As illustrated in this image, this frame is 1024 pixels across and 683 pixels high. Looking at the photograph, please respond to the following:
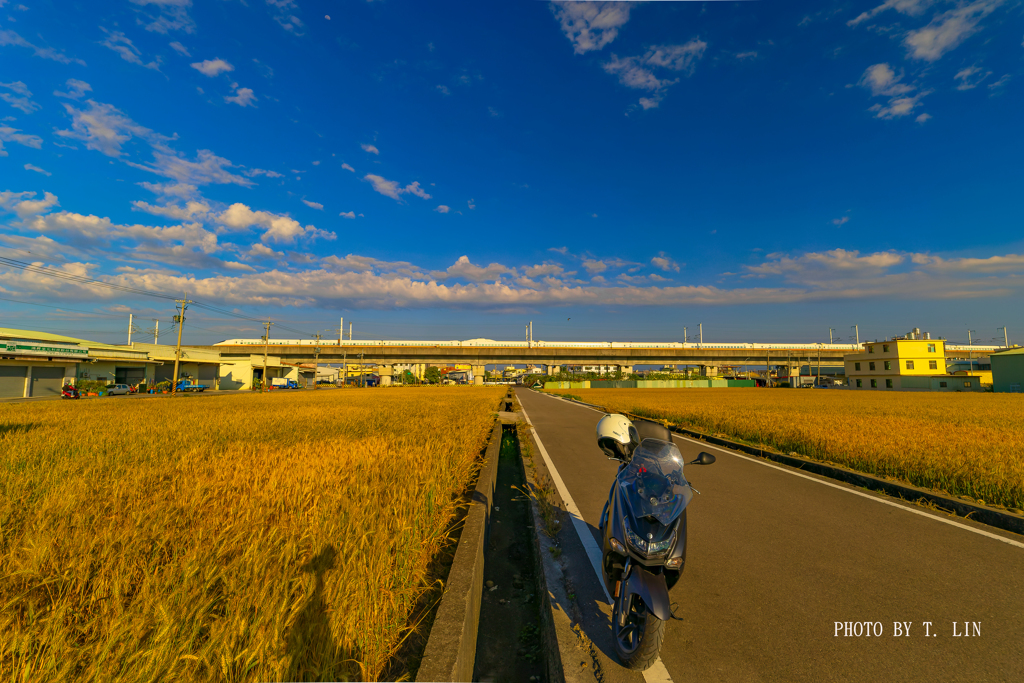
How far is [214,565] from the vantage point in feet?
8.71

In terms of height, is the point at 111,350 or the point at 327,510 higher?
the point at 111,350

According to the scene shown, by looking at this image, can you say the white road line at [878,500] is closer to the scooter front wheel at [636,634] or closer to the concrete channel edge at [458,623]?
the scooter front wheel at [636,634]

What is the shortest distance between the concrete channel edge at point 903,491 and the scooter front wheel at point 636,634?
5683 millimetres

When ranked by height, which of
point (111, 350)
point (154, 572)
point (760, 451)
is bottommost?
point (760, 451)

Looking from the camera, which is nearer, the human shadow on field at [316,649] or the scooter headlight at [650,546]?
the human shadow on field at [316,649]

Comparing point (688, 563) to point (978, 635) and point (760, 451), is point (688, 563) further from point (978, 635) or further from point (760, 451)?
point (760, 451)

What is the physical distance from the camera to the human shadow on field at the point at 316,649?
1.97 meters

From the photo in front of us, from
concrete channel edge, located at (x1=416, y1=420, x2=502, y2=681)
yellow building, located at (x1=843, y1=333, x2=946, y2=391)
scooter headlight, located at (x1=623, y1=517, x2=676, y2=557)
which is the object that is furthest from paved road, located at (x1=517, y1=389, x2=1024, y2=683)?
yellow building, located at (x1=843, y1=333, x2=946, y2=391)

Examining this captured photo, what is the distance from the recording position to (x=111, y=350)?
47.4 metres

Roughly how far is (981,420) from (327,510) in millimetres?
20632

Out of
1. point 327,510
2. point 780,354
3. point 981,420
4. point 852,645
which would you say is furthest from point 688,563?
point 780,354

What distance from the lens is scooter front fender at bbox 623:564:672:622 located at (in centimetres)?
246

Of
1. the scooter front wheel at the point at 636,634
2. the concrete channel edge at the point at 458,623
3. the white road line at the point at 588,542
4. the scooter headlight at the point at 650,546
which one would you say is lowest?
the white road line at the point at 588,542

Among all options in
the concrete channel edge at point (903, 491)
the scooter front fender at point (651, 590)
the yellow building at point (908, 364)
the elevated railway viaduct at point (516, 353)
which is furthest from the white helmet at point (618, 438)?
the elevated railway viaduct at point (516, 353)
